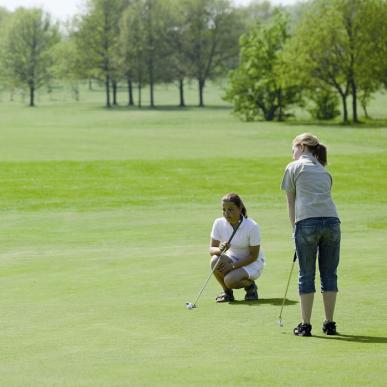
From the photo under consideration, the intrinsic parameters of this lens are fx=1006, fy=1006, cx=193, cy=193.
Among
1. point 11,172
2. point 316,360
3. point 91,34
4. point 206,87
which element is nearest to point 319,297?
point 316,360

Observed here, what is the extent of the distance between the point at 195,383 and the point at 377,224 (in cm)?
1986

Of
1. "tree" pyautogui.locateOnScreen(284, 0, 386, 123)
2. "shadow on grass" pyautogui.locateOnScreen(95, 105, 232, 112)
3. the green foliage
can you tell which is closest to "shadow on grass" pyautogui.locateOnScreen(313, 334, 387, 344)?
"tree" pyautogui.locateOnScreen(284, 0, 386, 123)

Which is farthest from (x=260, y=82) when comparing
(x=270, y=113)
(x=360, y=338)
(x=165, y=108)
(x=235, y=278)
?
(x=360, y=338)

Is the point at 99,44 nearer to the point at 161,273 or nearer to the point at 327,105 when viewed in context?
the point at 327,105

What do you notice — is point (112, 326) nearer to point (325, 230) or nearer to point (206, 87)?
point (325, 230)

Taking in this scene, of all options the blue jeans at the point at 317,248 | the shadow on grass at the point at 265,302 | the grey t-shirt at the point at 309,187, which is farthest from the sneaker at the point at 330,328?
the shadow on grass at the point at 265,302

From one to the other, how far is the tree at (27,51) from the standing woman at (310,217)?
119 meters

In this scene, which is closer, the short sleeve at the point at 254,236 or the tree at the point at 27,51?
the short sleeve at the point at 254,236

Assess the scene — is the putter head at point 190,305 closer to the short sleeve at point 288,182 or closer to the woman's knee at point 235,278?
the woman's knee at point 235,278

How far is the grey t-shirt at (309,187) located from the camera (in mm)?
9664

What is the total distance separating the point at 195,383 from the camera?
7.33 metres

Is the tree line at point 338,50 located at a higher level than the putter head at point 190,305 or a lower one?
higher

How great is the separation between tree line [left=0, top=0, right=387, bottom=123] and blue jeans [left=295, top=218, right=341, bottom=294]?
69098mm

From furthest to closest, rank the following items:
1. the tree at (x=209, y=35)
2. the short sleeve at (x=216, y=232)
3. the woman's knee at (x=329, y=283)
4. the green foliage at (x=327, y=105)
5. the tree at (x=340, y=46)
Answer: the tree at (x=209, y=35)
the green foliage at (x=327, y=105)
the tree at (x=340, y=46)
the short sleeve at (x=216, y=232)
the woman's knee at (x=329, y=283)
